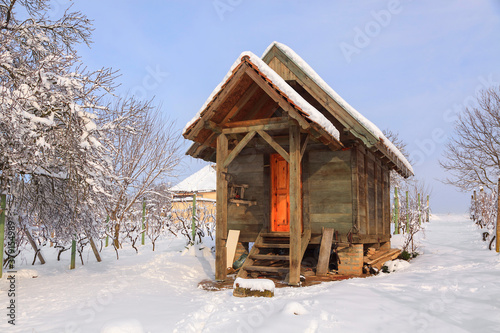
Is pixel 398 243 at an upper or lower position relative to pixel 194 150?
lower

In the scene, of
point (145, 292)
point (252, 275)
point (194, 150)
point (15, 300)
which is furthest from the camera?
point (194, 150)

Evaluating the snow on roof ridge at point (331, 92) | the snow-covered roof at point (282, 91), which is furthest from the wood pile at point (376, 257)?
the snow-covered roof at point (282, 91)

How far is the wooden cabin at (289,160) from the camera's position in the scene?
7.94m

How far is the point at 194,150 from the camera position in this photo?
33.9 feet

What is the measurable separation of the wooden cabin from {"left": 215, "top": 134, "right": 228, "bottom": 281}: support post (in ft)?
0.08

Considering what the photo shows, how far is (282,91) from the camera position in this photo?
25.3 ft

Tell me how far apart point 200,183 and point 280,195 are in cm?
2632

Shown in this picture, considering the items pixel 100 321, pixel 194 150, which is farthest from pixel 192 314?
pixel 194 150

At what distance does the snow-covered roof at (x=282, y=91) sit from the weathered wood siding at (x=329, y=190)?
182cm

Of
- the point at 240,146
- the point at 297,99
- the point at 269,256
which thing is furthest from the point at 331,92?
the point at 269,256

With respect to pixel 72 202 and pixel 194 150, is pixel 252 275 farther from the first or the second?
pixel 72 202

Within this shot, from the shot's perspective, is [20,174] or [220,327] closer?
[220,327]

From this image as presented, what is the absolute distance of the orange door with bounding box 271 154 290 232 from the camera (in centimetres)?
1070

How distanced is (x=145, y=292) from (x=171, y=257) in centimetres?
397
